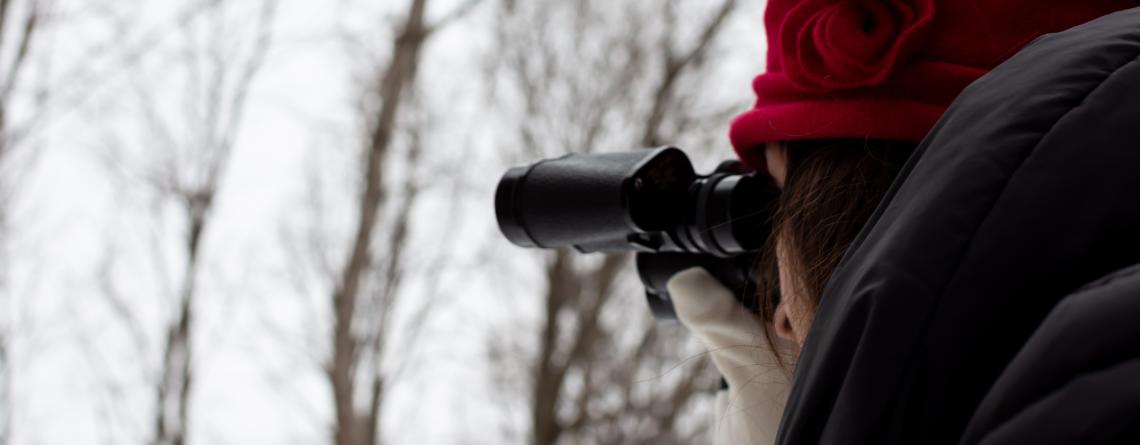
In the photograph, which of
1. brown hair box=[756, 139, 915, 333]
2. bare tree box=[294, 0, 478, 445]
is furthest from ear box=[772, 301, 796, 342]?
bare tree box=[294, 0, 478, 445]

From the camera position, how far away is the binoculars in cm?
72

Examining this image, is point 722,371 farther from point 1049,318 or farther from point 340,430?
point 340,430

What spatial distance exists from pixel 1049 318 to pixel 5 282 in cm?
232

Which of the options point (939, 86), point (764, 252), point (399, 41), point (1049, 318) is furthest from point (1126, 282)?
point (399, 41)

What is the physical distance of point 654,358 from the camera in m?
3.11

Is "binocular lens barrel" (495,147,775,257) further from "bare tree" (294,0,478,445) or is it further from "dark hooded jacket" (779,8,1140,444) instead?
"bare tree" (294,0,478,445)

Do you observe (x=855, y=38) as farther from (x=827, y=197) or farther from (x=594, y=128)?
(x=594, y=128)

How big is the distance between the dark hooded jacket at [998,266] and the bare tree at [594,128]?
2.69m

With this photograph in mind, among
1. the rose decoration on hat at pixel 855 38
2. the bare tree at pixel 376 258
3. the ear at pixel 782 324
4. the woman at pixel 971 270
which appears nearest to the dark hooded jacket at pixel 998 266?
the woman at pixel 971 270

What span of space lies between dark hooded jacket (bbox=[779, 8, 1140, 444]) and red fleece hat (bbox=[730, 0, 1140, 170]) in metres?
0.14

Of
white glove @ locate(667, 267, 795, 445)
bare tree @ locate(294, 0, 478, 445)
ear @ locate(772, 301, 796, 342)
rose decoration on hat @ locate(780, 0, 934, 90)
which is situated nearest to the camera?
rose decoration on hat @ locate(780, 0, 934, 90)

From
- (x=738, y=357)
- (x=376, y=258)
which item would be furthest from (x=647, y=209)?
(x=376, y=258)

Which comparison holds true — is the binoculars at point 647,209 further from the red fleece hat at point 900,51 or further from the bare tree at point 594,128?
the bare tree at point 594,128

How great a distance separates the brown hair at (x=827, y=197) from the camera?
1.81 feet
